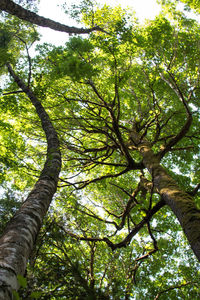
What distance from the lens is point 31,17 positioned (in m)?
5.83

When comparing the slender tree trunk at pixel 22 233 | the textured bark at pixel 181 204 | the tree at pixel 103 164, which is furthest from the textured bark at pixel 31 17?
the textured bark at pixel 181 204

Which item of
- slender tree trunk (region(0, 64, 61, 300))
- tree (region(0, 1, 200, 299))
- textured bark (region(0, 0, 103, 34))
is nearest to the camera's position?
slender tree trunk (region(0, 64, 61, 300))

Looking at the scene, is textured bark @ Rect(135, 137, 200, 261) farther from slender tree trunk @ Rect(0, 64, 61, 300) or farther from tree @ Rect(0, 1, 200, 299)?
slender tree trunk @ Rect(0, 64, 61, 300)

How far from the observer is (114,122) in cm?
448

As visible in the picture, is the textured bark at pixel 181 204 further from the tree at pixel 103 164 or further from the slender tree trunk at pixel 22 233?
the slender tree trunk at pixel 22 233

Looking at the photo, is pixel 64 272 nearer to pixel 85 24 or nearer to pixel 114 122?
pixel 114 122

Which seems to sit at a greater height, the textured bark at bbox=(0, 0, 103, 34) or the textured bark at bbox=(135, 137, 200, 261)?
the textured bark at bbox=(0, 0, 103, 34)

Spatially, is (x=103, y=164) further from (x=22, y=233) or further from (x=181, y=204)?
(x=22, y=233)

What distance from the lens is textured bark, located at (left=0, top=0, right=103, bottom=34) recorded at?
526 cm

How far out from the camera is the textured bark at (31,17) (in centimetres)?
526

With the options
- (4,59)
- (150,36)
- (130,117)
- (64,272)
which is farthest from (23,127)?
(64,272)

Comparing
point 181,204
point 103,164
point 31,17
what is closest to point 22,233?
point 181,204

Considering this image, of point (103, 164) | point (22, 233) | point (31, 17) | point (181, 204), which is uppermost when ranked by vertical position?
point (31, 17)

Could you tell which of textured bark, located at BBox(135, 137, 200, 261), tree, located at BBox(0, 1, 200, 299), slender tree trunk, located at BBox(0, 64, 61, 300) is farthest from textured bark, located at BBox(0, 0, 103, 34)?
textured bark, located at BBox(135, 137, 200, 261)
